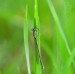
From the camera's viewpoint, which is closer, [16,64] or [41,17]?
[16,64]

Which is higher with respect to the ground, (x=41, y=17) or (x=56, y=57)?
(x=41, y=17)

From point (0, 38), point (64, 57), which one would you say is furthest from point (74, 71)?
point (0, 38)

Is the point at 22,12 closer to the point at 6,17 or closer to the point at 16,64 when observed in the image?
the point at 6,17

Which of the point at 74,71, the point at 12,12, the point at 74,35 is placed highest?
the point at 12,12

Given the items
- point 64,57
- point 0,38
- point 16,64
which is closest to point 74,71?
point 64,57

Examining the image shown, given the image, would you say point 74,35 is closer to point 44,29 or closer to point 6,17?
point 44,29

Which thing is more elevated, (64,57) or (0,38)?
(0,38)
